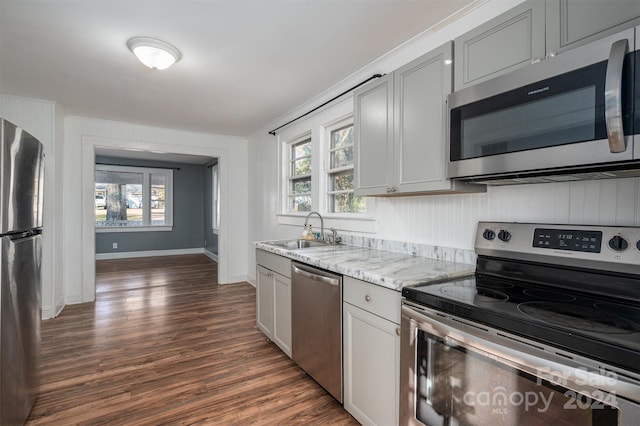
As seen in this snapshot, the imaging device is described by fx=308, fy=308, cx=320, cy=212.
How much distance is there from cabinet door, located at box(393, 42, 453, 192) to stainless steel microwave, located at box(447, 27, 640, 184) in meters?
0.11

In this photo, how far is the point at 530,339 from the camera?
959 mm

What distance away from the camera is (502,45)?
1.39 m

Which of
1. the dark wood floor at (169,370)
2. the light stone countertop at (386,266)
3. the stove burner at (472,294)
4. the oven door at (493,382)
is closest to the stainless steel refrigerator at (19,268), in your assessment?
the dark wood floor at (169,370)

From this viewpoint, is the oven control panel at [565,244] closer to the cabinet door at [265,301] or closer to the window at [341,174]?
the window at [341,174]

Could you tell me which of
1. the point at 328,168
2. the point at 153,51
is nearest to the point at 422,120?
the point at 328,168

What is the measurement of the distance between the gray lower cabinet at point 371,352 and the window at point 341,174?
4.04 feet

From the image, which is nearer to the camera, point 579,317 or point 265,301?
point 579,317

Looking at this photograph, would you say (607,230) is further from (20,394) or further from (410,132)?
(20,394)

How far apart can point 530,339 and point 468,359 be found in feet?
0.87

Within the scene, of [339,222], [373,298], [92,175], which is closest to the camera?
[373,298]

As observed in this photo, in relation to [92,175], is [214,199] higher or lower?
lower

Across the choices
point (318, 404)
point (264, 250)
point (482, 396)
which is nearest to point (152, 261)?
point (264, 250)

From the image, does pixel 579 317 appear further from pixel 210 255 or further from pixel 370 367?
pixel 210 255

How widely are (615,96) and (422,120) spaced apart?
34.2 inches
